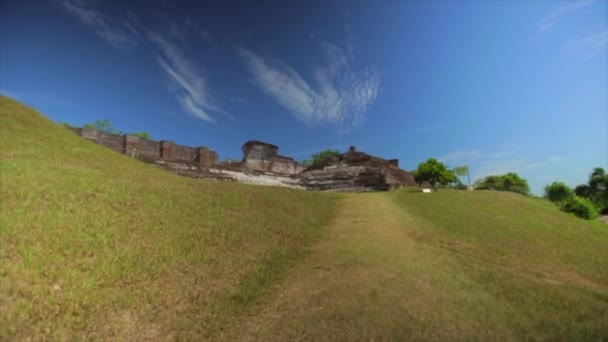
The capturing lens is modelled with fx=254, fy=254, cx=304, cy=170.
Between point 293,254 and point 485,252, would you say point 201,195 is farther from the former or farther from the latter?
point 485,252

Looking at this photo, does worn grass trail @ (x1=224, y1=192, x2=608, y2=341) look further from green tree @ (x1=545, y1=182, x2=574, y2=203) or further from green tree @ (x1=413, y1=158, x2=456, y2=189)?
green tree @ (x1=545, y1=182, x2=574, y2=203)

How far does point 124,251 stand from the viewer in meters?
5.40

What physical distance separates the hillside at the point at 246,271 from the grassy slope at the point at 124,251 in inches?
1.1

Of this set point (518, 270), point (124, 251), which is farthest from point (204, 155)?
point (518, 270)

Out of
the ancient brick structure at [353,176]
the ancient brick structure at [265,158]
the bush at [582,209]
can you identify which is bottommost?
the bush at [582,209]

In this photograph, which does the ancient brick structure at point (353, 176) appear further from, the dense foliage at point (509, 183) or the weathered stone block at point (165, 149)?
the dense foliage at point (509, 183)

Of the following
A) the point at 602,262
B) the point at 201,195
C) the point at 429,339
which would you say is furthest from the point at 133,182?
the point at 602,262

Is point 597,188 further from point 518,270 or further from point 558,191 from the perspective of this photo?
point 518,270

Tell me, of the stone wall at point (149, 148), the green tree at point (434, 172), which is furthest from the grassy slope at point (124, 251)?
the green tree at point (434, 172)

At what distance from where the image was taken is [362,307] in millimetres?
4477

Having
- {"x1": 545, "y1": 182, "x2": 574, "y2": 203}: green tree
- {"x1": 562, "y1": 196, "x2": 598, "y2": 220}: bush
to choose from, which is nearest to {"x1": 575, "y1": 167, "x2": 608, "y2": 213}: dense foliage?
{"x1": 545, "y1": 182, "x2": 574, "y2": 203}: green tree

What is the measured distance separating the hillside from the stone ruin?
26.3ft

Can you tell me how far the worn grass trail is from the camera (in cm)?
396

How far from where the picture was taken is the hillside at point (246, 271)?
12.8 feet
